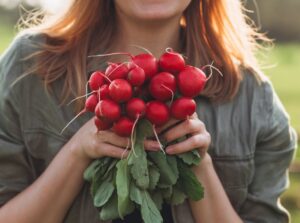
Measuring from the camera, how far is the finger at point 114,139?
2.86 m

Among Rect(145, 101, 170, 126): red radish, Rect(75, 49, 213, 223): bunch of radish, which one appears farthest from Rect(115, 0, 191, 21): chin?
Rect(145, 101, 170, 126): red radish

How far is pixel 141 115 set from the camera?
9.04 feet

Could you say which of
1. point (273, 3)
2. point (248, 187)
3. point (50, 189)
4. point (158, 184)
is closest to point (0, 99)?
point (50, 189)

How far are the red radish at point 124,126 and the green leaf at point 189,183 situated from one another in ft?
0.82

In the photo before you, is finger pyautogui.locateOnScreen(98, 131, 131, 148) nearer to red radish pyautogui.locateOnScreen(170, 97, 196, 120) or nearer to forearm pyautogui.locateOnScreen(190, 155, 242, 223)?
red radish pyautogui.locateOnScreen(170, 97, 196, 120)

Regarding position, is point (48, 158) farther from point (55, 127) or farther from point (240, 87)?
point (240, 87)

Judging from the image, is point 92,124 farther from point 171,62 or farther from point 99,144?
point 171,62

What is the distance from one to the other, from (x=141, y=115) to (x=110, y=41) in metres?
0.73

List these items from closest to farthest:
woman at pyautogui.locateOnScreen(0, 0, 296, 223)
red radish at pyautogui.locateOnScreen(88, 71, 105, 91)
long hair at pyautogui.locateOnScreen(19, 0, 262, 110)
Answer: red radish at pyautogui.locateOnScreen(88, 71, 105, 91) < woman at pyautogui.locateOnScreen(0, 0, 296, 223) < long hair at pyautogui.locateOnScreen(19, 0, 262, 110)

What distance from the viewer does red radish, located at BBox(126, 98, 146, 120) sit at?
271 centimetres

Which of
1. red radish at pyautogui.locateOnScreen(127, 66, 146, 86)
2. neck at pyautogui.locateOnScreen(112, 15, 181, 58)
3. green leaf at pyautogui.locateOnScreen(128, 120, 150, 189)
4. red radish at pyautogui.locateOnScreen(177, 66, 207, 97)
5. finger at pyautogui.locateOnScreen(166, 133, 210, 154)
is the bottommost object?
finger at pyautogui.locateOnScreen(166, 133, 210, 154)

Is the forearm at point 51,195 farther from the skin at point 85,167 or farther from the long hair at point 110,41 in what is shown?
the long hair at point 110,41

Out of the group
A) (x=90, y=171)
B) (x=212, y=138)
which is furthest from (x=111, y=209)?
(x=212, y=138)

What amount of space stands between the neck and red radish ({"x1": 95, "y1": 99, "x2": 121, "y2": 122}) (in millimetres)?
672
